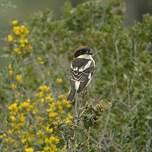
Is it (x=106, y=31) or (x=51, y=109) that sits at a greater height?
(x=106, y=31)

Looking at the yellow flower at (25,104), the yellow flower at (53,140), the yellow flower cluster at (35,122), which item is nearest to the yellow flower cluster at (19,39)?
the yellow flower cluster at (35,122)

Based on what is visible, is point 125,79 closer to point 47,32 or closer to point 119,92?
point 119,92

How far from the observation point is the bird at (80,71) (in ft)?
31.5

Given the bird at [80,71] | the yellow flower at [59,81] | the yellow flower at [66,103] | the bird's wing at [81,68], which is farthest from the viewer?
the yellow flower at [59,81]

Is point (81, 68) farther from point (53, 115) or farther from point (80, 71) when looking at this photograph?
point (53, 115)

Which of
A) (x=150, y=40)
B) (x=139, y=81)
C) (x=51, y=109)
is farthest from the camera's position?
(x=150, y=40)

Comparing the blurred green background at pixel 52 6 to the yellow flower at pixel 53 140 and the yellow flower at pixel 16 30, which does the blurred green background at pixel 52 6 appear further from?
the yellow flower at pixel 53 140

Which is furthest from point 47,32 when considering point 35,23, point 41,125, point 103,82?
point 41,125

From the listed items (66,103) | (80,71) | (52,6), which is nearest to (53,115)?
(66,103)

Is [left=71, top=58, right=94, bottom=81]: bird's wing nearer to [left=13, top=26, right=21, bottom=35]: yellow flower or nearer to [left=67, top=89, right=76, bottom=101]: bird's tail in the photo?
[left=67, top=89, right=76, bottom=101]: bird's tail

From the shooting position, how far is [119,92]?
11078 mm

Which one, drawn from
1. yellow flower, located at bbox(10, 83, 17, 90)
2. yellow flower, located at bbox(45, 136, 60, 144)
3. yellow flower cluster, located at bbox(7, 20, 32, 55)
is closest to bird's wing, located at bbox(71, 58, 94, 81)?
yellow flower, located at bbox(45, 136, 60, 144)

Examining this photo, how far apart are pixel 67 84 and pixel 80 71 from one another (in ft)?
4.73

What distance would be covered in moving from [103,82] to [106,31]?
0.90 metres
